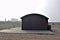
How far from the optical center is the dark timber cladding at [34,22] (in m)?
26.0

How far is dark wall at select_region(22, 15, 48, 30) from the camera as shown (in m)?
26.1

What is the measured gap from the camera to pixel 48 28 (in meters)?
26.0

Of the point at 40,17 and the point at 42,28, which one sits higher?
the point at 40,17

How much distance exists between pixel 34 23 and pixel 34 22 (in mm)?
154

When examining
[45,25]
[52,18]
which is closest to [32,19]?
[45,25]

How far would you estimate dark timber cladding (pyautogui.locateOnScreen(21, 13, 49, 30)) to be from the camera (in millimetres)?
26047

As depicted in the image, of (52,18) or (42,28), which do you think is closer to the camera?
(42,28)

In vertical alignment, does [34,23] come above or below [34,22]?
below

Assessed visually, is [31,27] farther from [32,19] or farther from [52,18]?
[52,18]

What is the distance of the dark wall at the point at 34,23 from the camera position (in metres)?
26.1

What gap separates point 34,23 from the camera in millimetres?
26328

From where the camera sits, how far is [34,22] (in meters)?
26.4

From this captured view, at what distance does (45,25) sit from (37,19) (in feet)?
4.99

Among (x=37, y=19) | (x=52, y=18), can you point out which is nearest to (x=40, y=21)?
(x=37, y=19)
